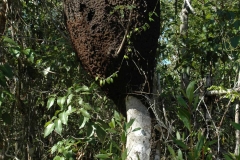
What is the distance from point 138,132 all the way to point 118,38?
765mm

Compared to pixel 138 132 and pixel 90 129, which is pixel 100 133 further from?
pixel 138 132

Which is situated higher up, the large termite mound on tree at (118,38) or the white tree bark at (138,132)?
the large termite mound on tree at (118,38)

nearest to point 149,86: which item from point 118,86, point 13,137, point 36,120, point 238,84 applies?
point 118,86

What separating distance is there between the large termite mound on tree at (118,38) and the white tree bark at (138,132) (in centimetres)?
11

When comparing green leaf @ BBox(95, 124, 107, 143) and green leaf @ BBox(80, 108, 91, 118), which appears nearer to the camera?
green leaf @ BBox(80, 108, 91, 118)

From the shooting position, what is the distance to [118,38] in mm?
3521

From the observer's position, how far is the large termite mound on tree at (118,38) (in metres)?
3.52

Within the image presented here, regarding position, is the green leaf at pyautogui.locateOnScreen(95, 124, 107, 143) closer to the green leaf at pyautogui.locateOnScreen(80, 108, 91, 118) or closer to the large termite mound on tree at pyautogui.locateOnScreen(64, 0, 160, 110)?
the green leaf at pyautogui.locateOnScreen(80, 108, 91, 118)

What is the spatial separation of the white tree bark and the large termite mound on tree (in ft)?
0.38

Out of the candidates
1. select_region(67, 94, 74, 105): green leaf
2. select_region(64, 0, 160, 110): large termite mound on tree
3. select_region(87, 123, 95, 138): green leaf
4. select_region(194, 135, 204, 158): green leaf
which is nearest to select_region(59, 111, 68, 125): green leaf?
select_region(67, 94, 74, 105): green leaf

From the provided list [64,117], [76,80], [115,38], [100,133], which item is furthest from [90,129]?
[76,80]

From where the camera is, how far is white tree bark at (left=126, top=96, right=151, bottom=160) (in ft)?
11.2

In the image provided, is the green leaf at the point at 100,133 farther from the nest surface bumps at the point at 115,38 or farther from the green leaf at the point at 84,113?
the nest surface bumps at the point at 115,38

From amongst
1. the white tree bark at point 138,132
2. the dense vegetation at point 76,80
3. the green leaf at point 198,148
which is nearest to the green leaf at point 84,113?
the dense vegetation at point 76,80
